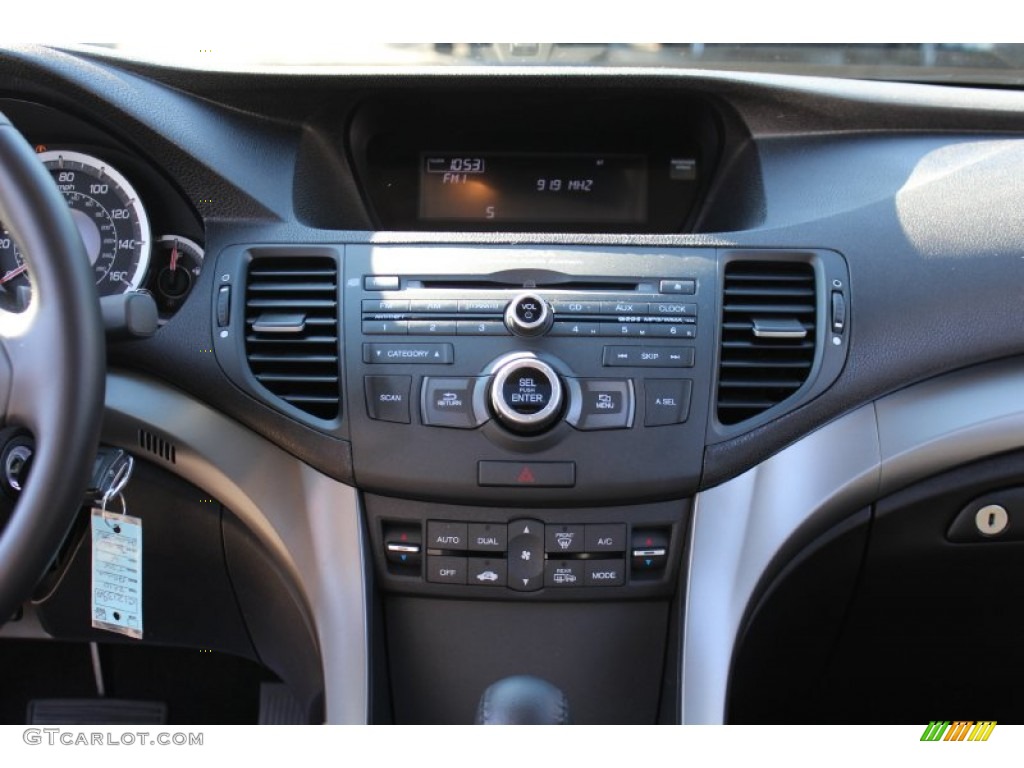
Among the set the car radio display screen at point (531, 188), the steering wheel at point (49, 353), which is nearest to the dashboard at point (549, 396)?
the car radio display screen at point (531, 188)

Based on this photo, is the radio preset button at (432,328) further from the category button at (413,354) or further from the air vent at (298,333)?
the air vent at (298,333)

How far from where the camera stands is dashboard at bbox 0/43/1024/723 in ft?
5.39

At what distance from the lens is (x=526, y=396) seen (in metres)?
1.59

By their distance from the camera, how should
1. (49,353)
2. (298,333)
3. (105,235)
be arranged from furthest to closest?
1. (105,235)
2. (298,333)
3. (49,353)

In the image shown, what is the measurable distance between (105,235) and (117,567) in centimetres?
55

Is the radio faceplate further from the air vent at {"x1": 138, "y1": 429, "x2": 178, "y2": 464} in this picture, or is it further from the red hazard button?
the air vent at {"x1": 138, "y1": 429, "x2": 178, "y2": 464}

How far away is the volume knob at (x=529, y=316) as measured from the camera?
63.6 inches

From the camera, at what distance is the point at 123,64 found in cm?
180

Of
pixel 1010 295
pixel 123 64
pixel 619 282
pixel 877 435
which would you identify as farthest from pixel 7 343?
pixel 1010 295

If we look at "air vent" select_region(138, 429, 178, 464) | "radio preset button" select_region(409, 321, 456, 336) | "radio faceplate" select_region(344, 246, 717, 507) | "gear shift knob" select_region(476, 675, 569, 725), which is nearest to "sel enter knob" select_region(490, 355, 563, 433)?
"radio faceplate" select_region(344, 246, 717, 507)

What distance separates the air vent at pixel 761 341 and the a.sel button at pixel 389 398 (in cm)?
48

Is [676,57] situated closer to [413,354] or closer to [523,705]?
[413,354]
